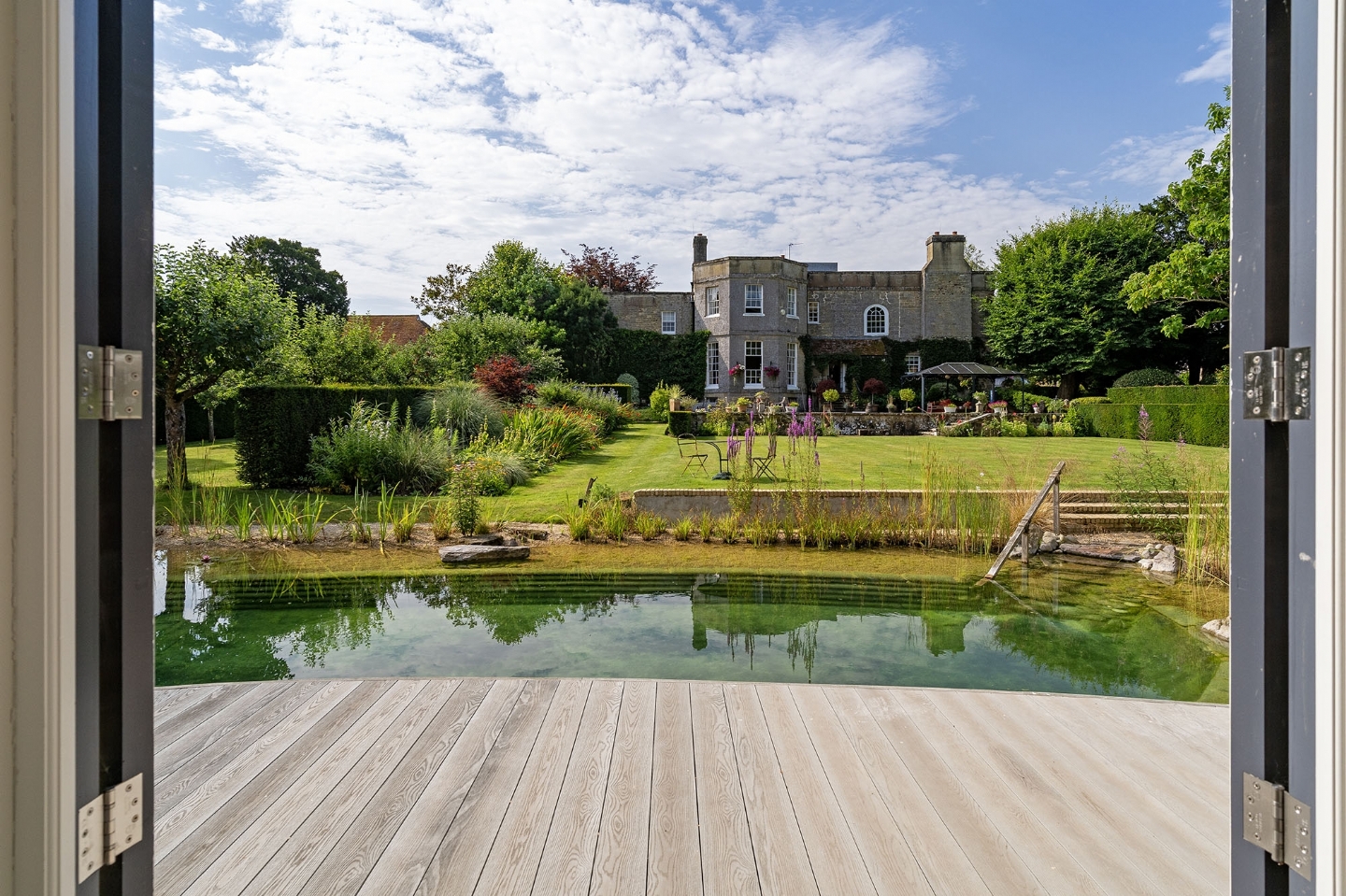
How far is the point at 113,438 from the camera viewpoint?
3.67ft

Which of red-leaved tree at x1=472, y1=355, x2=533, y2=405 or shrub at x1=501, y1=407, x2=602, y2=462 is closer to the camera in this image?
shrub at x1=501, y1=407, x2=602, y2=462

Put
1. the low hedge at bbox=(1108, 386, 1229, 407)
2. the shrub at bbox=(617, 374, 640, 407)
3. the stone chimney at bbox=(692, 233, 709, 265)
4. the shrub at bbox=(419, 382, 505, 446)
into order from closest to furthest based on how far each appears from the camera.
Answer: the shrub at bbox=(419, 382, 505, 446)
the low hedge at bbox=(1108, 386, 1229, 407)
the shrub at bbox=(617, 374, 640, 407)
the stone chimney at bbox=(692, 233, 709, 265)

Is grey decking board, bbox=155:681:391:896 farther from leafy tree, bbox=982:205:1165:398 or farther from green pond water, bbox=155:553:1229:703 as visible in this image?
leafy tree, bbox=982:205:1165:398

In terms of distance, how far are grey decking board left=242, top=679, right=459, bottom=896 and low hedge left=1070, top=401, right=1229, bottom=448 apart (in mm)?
A: 14286

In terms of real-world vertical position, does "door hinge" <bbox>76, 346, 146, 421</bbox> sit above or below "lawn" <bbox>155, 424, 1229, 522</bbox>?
above

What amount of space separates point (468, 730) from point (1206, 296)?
42.8 ft

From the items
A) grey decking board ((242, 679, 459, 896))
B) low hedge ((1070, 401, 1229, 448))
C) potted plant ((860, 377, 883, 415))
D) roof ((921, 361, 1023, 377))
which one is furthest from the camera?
potted plant ((860, 377, 883, 415))

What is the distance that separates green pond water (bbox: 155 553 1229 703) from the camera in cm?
380

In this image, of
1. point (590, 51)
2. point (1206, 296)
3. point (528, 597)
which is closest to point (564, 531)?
point (528, 597)

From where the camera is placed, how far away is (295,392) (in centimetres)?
938

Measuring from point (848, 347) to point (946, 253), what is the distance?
497 cm

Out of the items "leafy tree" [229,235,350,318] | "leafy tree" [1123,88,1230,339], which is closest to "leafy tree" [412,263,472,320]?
"leafy tree" [229,235,350,318]

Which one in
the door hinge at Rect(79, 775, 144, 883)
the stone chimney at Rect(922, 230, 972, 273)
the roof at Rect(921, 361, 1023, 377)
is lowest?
the door hinge at Rect(79, 775, 144, 883)

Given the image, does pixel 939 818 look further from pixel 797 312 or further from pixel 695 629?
pixel 797 312
